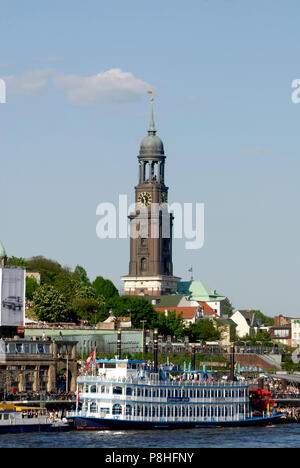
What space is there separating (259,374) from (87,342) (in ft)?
94.6

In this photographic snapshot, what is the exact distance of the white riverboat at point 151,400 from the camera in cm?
12106

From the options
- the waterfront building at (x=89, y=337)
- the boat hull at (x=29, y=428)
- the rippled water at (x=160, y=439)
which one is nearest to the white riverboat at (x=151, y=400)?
the rippled water at (x=160, y=439)

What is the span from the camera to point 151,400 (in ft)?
404

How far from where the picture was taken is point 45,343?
158250 millimetres

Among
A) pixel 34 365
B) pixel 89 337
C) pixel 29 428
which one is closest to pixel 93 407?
pixel 29 428

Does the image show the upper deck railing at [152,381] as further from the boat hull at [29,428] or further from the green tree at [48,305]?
the green tree at [48,305]

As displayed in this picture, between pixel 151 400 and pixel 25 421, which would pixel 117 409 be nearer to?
pixel 151 400

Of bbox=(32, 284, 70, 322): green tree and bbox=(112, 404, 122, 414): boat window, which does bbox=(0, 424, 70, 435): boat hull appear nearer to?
bbox=(112, 404, 122, 414): boat window

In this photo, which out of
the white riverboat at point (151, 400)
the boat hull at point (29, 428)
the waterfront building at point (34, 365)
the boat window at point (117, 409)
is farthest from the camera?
the waterfront building at point (34, 365)

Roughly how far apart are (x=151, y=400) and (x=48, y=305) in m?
74.7

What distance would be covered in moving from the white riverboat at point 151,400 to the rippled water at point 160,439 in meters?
2.22

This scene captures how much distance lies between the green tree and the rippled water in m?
73.0
